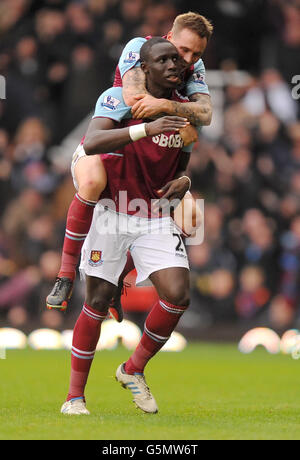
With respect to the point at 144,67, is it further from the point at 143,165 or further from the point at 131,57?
the point at 143,165

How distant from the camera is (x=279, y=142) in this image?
1458 cm

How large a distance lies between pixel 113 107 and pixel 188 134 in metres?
0.54

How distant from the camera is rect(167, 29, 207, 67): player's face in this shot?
278 inches

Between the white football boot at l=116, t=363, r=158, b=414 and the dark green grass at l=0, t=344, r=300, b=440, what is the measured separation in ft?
0.25

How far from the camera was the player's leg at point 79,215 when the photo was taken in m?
7.27

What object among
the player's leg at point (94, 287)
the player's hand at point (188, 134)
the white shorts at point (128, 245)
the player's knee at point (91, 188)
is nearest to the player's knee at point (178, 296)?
Answer: the white shorts at point (128, 245)

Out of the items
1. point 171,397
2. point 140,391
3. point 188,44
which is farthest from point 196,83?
point 171,397

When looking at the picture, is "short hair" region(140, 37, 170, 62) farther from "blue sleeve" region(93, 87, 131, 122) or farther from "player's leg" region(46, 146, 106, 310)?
"player's leg" region(46, 146, 106, 310)

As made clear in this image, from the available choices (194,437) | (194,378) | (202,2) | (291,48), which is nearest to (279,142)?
(291,48)

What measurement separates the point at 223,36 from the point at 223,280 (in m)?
4.74

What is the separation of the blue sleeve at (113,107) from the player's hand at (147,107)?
0.14 metres

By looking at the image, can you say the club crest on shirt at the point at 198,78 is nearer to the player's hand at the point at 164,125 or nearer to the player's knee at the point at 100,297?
the player's hand at the point at 164,125

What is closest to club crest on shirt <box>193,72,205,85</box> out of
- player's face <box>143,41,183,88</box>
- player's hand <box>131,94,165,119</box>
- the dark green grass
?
player's face <box>143,41,183,88</box>
